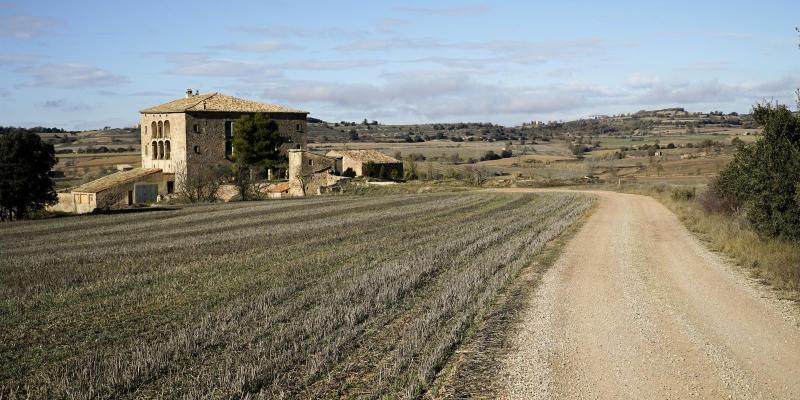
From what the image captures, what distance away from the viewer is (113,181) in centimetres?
6394

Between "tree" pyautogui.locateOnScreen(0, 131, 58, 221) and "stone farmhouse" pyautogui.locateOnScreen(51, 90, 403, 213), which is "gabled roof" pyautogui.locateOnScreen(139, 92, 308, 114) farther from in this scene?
"tree" pyautogui.locateOnScreen(0, 131, 58, 221)

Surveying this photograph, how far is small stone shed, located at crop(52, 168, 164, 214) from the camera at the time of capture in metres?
59.9

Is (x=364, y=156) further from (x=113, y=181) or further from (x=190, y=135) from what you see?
(x=113, y=181)

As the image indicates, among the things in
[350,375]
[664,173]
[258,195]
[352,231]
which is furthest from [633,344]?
[664,173]

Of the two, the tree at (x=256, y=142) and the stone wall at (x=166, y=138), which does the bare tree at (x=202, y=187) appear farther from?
the stone wall at (x=166, y=138)

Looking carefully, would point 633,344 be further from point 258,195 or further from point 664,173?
point 664,173

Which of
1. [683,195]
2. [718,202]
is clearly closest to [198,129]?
[683,195]

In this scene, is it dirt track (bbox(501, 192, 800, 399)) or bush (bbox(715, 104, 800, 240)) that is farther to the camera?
bush (bbox(715, 104, 800, 240))

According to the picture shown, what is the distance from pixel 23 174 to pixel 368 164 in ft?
111

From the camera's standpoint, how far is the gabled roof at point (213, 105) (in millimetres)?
72125

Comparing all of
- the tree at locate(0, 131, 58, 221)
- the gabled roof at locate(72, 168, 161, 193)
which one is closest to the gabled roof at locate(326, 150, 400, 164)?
the gabled roof at locate(72, 168, 161, 193)

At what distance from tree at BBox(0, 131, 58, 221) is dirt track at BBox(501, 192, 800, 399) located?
117ft

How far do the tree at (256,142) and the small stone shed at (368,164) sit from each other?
562 cm

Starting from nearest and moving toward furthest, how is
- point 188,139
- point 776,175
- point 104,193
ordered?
point 776,175
point 104,193
point 188,139
